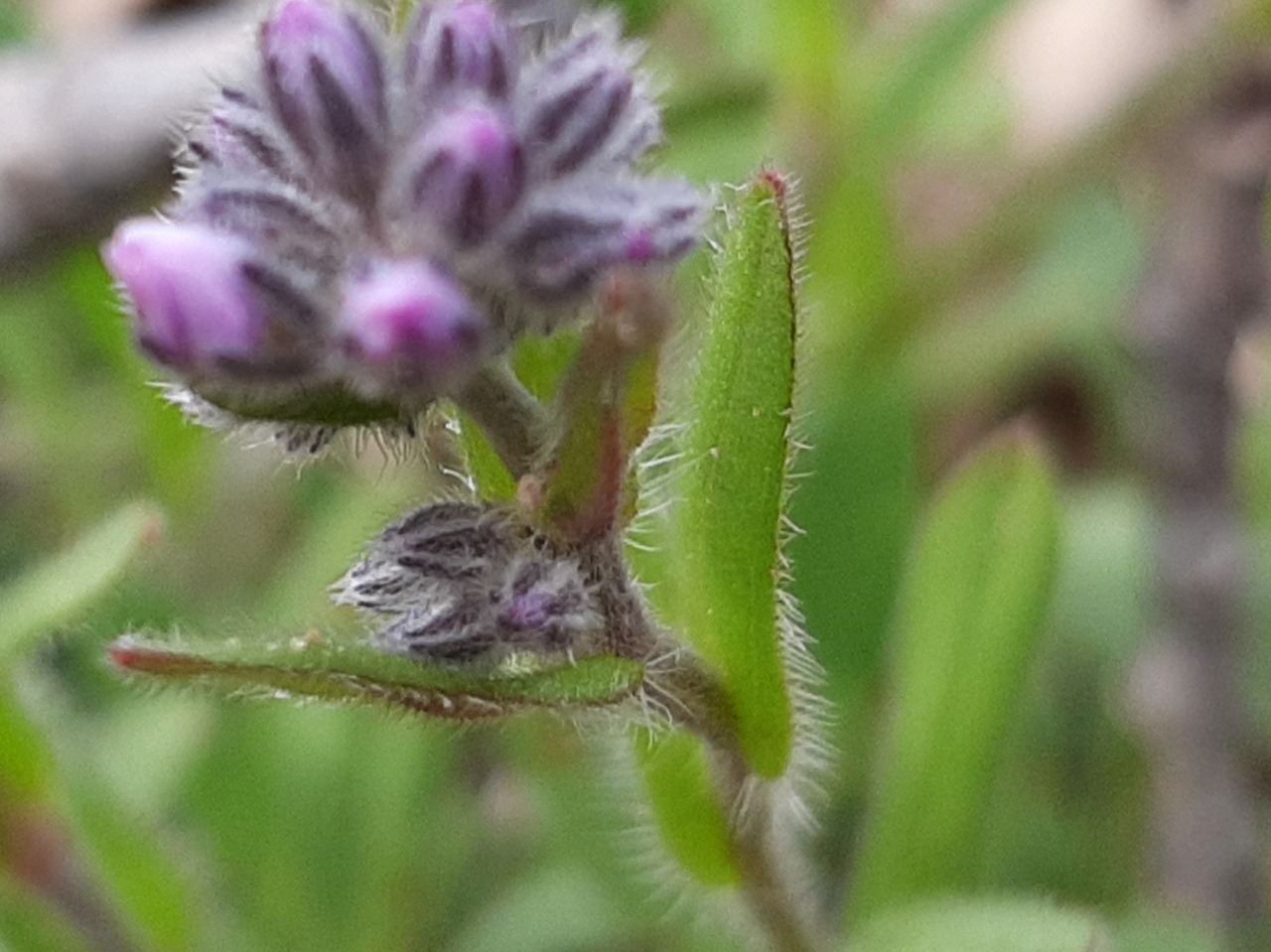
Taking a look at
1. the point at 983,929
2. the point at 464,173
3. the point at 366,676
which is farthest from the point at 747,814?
the point at 464,173

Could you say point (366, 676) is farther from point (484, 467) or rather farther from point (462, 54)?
point (462, 54)

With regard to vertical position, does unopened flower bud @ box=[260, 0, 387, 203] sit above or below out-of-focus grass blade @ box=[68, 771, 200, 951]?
above

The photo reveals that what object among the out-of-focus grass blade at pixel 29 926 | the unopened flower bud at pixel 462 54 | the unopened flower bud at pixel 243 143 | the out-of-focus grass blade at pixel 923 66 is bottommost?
the out-of-focus grass blade at pixel 29 926

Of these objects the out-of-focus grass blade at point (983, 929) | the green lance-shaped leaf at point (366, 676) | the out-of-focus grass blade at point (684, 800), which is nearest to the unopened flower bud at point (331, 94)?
the green lance-shaped leaf at point (366, 676)

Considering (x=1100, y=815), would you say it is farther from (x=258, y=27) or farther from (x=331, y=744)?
(x=258, y=27)

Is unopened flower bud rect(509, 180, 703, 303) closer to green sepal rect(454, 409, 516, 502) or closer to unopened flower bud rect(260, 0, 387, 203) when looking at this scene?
unopened flower bud rect(260, 0, 387, 203)

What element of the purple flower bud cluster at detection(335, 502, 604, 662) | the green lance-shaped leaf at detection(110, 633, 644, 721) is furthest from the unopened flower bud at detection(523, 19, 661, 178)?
the green lance-shaped leaf at detection(110, 633, 644, 721)

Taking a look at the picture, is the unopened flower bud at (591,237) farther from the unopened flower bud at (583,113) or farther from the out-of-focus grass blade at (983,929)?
the out-of-focus grass blade at (983,929)

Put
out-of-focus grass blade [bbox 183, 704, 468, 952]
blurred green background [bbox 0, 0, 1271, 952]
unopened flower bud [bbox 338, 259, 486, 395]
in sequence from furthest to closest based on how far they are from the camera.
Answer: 1. out-of-focus grass blade [bbox 183, 704, 468, 952]
2. blurred green background [bbox 0, 0, 1271, 952]
3. unopened flower bud [bbox 338, 259, 486, 395]
